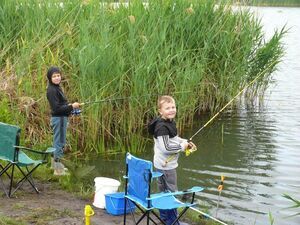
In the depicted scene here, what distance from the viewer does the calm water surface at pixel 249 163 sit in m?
6.62

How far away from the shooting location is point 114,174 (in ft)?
25.9

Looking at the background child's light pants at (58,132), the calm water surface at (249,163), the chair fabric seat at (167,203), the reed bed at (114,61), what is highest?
the reed bed at (114,61)

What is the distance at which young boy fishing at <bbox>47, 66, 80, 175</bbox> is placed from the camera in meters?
6.37

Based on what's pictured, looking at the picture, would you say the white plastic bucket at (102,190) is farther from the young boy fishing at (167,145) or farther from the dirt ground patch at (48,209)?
the young boy fishing at (167,145)

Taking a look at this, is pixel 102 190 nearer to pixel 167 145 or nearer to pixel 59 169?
pixel 167 145

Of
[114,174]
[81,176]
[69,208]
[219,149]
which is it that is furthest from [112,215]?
[219,149]

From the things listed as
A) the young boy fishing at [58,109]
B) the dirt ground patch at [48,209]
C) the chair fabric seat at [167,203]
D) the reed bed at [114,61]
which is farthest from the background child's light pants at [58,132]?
the chair fabric seat at [167,203]

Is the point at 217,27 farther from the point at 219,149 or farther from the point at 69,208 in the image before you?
the point at 69,208

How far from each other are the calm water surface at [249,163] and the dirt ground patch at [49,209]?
5.07 feet

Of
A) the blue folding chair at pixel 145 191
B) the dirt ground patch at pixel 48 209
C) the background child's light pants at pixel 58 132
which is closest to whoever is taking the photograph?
the blue folding chair at pixel 145 191

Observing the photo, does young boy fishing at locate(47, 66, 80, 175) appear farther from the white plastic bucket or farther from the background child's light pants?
the white plastic bucket

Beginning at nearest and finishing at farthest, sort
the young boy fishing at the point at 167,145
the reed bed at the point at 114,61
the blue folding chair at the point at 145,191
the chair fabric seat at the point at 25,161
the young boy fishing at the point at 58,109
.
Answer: the blue folding chair at the point at 145,191, the young boy fishing at the point at 167,145, the chair fabric seat at the point at 25,161, the young boy fishing at the point at 58,109, the reed bed at the point at 114,61

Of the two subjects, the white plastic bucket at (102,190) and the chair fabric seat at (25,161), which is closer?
the white plastic bucket at (102,190)

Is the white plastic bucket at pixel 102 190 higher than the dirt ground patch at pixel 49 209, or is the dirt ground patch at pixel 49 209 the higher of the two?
the white plastic bucket at pixel 102 190
